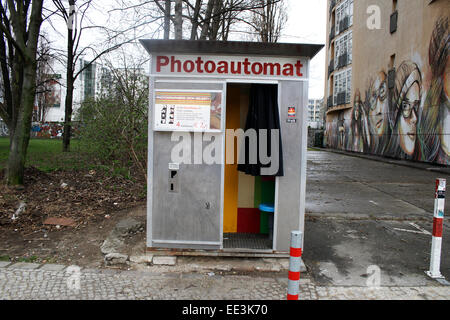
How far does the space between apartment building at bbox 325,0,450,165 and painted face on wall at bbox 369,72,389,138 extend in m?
0.05

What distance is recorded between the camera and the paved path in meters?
3.66

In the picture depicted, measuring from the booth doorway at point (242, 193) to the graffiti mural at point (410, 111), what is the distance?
13951 millimetres

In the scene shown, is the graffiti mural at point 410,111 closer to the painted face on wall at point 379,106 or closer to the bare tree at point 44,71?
the painted face on wall at point 379,106

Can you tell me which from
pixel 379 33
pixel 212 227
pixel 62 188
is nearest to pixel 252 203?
pixel 212 227

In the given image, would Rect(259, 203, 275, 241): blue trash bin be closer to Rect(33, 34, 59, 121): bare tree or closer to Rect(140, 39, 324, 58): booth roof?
Rect(140, 39, 324, 58): booth roof

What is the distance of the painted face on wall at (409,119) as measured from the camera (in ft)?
60.9

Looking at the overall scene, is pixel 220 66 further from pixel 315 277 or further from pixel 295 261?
pixel 315 277

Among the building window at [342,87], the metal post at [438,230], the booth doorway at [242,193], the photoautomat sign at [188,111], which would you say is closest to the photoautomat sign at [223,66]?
the photoautomat sign at [188,111]

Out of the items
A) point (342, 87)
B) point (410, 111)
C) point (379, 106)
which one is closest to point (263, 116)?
point (410, 111)

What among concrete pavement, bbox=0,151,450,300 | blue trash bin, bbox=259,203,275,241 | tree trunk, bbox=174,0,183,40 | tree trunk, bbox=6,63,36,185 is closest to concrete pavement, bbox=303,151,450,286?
concrete pavement, bbox=0,151,450,300

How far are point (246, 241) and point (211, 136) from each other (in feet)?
5.48

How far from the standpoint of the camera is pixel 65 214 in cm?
632
